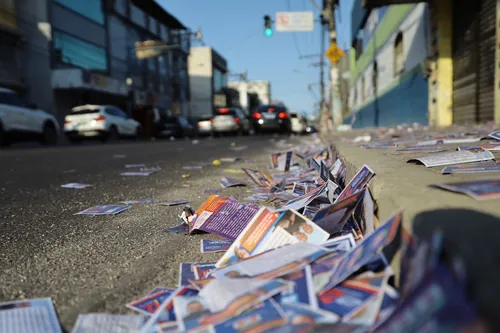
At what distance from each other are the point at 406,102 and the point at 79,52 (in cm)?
1706

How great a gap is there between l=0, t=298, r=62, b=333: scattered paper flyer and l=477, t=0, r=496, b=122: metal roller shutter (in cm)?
791

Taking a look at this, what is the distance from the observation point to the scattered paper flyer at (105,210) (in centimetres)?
268

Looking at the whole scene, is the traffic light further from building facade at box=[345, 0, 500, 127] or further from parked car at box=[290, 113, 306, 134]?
parked car at box=[290, 113, 306, 134]

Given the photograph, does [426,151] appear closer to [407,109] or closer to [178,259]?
[178,259]

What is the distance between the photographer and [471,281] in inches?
29.0

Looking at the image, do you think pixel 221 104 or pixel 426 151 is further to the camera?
pixel 221 104

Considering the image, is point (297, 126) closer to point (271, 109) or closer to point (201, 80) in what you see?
point (271, 109)

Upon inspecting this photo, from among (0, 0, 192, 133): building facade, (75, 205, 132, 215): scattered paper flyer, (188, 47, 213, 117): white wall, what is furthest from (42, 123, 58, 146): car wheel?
(188, 47, 213, 117): white wall

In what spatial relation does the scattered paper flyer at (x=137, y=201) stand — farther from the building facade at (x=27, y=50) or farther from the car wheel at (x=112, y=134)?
the building facade at (x=27, y=50)

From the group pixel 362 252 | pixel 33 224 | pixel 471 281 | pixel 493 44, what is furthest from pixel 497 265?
pixel 493 44

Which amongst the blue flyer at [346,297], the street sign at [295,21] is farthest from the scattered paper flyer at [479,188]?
the street sign at [295,21]

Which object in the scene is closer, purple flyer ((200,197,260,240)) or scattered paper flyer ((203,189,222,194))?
purple flyer ((200,197,260,240))

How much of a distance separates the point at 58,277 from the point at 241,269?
73cm

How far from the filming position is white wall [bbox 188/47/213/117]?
151ft
